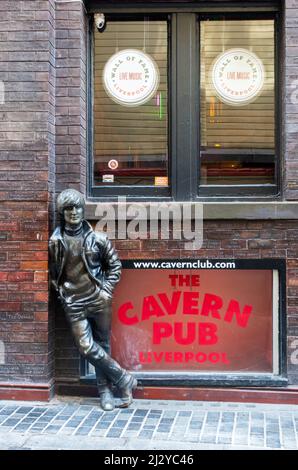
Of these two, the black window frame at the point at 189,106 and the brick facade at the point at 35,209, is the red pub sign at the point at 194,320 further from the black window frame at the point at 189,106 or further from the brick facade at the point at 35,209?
the black window frame at the point at 189,106

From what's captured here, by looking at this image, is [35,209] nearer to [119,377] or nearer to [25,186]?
[25,186]

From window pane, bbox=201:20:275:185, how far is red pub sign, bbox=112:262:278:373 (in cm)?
111

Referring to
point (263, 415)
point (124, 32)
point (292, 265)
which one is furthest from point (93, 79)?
point (263, 415)

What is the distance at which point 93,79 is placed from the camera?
22.0 feet

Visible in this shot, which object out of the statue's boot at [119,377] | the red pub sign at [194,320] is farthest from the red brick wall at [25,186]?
the red pub sign at [194,320]

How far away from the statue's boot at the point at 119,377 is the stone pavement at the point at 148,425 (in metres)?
0.12

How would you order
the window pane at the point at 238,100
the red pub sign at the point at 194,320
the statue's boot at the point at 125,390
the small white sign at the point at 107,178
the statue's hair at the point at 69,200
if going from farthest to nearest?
the small white sign at the point at 107,178
the window pane at the point at 238,100
the red pub sign at the point at 194,320
the statue's boot at the point at 125,390
the statue's hair at the point at 69,200

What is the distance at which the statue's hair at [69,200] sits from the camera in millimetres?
5754

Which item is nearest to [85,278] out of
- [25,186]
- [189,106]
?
[25,186]

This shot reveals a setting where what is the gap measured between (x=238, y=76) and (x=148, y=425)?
12.3 ft

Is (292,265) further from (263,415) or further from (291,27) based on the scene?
(291,27)

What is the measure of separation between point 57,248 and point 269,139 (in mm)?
2571

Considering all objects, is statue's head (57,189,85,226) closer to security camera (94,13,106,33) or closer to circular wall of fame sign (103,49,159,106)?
circular wall of fame sign (103,49,159,106)

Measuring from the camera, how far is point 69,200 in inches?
226
